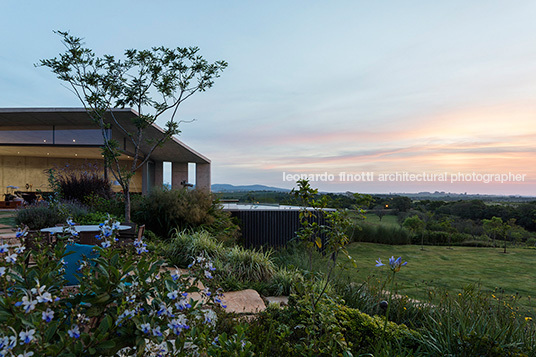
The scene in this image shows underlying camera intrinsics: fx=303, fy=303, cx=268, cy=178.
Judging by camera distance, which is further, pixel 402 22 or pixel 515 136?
pixel 515 136

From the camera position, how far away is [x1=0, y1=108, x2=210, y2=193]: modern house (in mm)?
11523

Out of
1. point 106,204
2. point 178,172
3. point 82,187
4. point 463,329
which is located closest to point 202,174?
point 178,172

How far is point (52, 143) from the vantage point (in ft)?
41.4

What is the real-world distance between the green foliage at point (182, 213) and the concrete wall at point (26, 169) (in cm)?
953

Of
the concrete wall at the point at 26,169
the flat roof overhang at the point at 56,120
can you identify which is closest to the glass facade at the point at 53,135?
the flat roof overhang at the point at 56,120

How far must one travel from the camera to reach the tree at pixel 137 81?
8.20m

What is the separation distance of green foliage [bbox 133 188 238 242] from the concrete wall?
31.3ft

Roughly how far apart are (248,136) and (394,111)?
795cm

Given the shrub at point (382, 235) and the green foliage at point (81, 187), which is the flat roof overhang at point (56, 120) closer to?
the green foliage at point (81, 187)

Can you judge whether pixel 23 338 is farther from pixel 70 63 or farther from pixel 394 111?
pixel 394 111

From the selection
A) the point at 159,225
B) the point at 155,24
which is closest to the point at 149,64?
the point at 155,24

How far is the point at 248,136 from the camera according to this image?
54.6 ft

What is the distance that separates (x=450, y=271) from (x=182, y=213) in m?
7.55

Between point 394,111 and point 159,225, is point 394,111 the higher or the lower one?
the higher one
